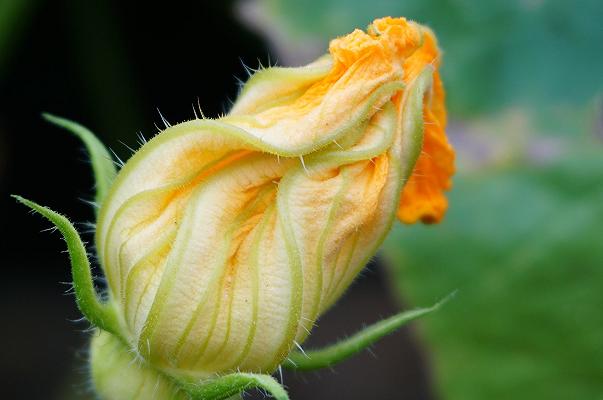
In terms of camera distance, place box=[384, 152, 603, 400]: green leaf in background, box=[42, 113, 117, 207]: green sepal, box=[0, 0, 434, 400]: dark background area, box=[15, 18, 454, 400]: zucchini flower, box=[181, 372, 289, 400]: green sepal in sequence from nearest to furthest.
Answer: box=[181, 372, 289, 400]: green sepal < box=[15, 18, 454, 400]: zucchini flower < box=[42, 113, 117, 207]: green sepal < box=[384, 152, 603, 400]: green leaf in background < box=[0, 0, 434, 400]: dark background area

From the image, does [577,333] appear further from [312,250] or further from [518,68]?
[312,250]

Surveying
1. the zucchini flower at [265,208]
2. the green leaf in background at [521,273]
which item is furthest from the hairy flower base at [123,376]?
the green leaf in background at [521,273]

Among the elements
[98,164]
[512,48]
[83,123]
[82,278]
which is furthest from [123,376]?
[83,123]

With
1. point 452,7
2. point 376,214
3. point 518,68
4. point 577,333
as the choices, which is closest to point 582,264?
point 577,333

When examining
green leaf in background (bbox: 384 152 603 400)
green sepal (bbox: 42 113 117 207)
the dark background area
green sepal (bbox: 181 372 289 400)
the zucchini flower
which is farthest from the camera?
the dark background area

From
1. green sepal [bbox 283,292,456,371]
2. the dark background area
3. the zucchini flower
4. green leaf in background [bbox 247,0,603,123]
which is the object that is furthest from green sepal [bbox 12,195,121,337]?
the dark background area

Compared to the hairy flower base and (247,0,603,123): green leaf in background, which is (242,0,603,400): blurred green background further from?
the hairy flower base

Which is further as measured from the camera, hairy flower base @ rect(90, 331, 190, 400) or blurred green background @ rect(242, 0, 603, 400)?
blurred green background @ rect(242, 0, 603, 400)

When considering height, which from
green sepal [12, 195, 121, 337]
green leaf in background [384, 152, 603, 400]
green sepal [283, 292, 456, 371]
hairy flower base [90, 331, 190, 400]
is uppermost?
green sepal [12, 195, 121, 337]

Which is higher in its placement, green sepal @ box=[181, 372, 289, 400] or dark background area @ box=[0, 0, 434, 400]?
green sepal @ box=[181, 372, 289, 400]
